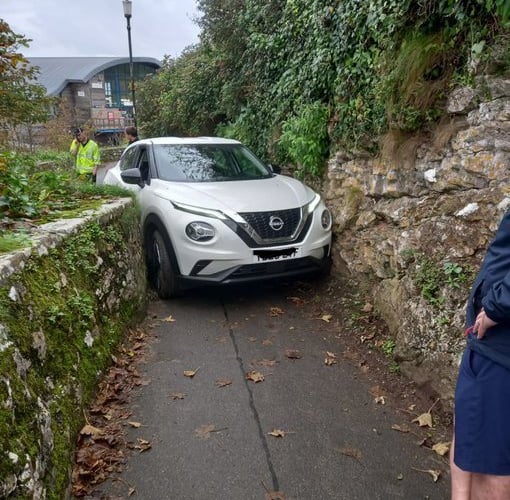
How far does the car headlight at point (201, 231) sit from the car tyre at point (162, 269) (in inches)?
18.1

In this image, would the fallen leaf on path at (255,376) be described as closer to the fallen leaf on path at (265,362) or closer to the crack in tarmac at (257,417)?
the crack in tarmac at (257,417)

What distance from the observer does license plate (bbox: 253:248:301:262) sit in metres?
4.96

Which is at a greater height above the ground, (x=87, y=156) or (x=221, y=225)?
(x=87, y=156)

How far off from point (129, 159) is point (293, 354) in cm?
454

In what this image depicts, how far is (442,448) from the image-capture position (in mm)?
2971

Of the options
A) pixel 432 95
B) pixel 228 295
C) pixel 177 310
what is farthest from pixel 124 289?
pixel 432 95

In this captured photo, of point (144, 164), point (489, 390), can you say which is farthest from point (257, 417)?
point (144, 164)

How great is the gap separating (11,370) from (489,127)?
11.9 ft

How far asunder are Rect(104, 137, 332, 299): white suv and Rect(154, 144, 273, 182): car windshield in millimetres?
17

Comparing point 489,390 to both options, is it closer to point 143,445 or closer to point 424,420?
point 424,420

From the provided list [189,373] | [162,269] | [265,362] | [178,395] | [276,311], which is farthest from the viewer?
[162,269]

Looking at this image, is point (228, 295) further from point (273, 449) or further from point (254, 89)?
point (254, 89)

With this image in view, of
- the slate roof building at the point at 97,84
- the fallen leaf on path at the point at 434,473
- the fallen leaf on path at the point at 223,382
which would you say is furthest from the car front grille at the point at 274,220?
the slate roof building at the point at 97,84

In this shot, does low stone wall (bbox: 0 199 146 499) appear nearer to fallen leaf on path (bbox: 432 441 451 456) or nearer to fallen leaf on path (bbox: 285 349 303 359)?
Answer: fallen leaf on path (bbox: 285 349 303 359)
